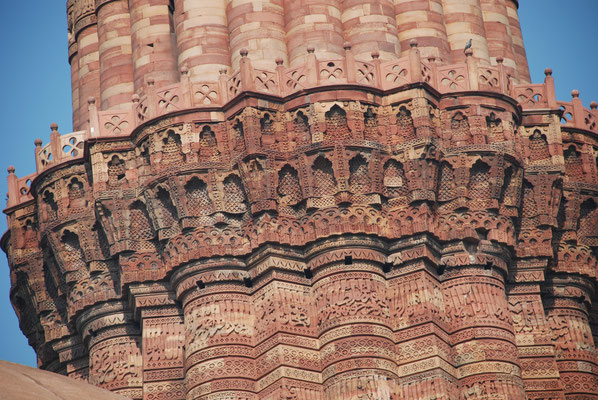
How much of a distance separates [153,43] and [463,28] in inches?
185

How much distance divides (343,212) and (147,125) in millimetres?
3160

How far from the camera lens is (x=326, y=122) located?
3059 cm

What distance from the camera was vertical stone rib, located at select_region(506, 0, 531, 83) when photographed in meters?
34.2

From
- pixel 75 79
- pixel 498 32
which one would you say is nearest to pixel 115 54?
pixel 75 79

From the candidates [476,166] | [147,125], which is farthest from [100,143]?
[476,166]

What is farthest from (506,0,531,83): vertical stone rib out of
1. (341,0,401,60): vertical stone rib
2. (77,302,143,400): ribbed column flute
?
(77,302,143,400): ribbed column flute

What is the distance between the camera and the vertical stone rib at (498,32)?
33750mm

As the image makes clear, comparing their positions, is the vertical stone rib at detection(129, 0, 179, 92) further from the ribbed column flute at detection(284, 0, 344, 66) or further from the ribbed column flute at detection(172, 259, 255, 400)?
the ribbed column flute at detection(172, 259, 255, 400)

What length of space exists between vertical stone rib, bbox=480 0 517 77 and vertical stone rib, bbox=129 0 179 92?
495 centimetres

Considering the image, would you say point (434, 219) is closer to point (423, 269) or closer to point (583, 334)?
point (423, 269)

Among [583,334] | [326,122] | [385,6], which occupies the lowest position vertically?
[583,334]

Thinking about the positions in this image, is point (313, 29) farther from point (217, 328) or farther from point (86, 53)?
point (217, 328)

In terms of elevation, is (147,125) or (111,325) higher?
(147,125)

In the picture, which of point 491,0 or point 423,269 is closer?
point 423,269
